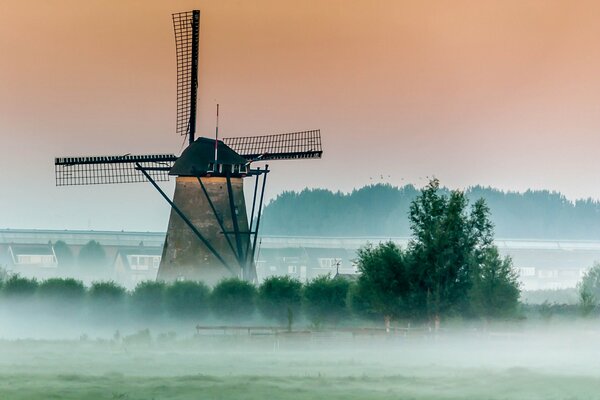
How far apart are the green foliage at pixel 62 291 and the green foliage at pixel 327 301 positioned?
1562 centimetres

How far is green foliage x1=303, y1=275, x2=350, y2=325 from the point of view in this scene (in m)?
93.1

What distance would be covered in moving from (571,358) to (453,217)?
16054 mm

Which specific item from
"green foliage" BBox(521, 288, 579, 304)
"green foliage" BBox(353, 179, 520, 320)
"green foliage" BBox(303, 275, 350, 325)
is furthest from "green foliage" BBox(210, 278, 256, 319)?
"green foliage" BBox(521, 288, 579, 304)

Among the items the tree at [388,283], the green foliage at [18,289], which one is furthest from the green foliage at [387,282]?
the green foliage at [18,289]

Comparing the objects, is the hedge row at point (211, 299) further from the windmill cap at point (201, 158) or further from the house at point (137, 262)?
the house at point (137, 262)

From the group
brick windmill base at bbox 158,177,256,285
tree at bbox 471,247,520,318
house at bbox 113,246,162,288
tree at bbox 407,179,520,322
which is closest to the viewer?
tree at bbox 471,247,520,318

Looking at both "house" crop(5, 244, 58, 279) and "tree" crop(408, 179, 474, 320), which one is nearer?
"tree" crop(408, 179, 474, 320)

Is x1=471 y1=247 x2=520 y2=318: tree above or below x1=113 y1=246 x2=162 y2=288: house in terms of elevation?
below

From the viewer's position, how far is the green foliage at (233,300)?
9612 cm

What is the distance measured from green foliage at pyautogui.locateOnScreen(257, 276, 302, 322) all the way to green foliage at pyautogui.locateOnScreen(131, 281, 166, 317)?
20.8 feet

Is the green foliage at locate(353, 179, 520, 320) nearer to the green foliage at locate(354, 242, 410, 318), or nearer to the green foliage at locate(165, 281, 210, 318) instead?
the green foliage at locate(354, 242, 410, 318)

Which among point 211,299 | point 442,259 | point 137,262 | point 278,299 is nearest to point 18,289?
point 211,299

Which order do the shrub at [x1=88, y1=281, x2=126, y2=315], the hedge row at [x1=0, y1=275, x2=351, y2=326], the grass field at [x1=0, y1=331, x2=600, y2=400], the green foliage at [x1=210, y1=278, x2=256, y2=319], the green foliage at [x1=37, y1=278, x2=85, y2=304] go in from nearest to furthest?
1. the grass field at [x1=0, y1=331, x2=600, y2=400]
2. the hedge row at [x1=0, y1=275, x2=351, y2=326]
3. the green foliage at [x1=210, y1=278, x2=256, y2=319]
4. the shrub at [x1=88, y1=281, x2=126, y2=315]
5. the green foliage at [x1=37, y1=278, x2=85, y2=304]

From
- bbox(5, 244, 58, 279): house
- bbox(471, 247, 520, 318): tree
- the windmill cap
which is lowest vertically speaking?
bbox(471, 247, 520, 318): tree
